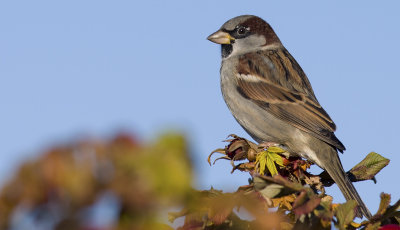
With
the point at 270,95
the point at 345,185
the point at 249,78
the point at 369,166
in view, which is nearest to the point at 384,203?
the point at 369,166

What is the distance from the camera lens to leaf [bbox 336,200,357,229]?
4.90 ft

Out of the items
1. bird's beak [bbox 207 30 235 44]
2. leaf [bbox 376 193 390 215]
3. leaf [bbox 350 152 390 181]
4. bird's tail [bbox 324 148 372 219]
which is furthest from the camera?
bird's beak [bbox 207 30 235 44]

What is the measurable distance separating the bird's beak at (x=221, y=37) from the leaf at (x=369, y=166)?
348cm

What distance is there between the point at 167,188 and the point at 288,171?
8.14 ft

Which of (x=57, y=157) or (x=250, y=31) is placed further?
(x=250, y=31)

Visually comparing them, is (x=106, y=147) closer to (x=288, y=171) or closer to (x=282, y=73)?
(x=288, y=171)

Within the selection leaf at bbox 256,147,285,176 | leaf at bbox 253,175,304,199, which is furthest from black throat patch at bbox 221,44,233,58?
leaf at bbox 253,175,304,199

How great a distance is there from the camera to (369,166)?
8.89 feet

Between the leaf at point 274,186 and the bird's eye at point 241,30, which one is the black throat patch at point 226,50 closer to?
the bird's eye at point 241,30

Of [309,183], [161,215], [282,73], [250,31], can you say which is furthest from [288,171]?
[250,31]

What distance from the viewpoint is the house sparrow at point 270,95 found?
509 centimetres

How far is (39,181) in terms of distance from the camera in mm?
584

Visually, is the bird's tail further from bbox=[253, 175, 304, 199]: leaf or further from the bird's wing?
bbox=[253, 175, 304, 199]: leaf

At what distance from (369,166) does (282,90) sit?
9.71 feet
